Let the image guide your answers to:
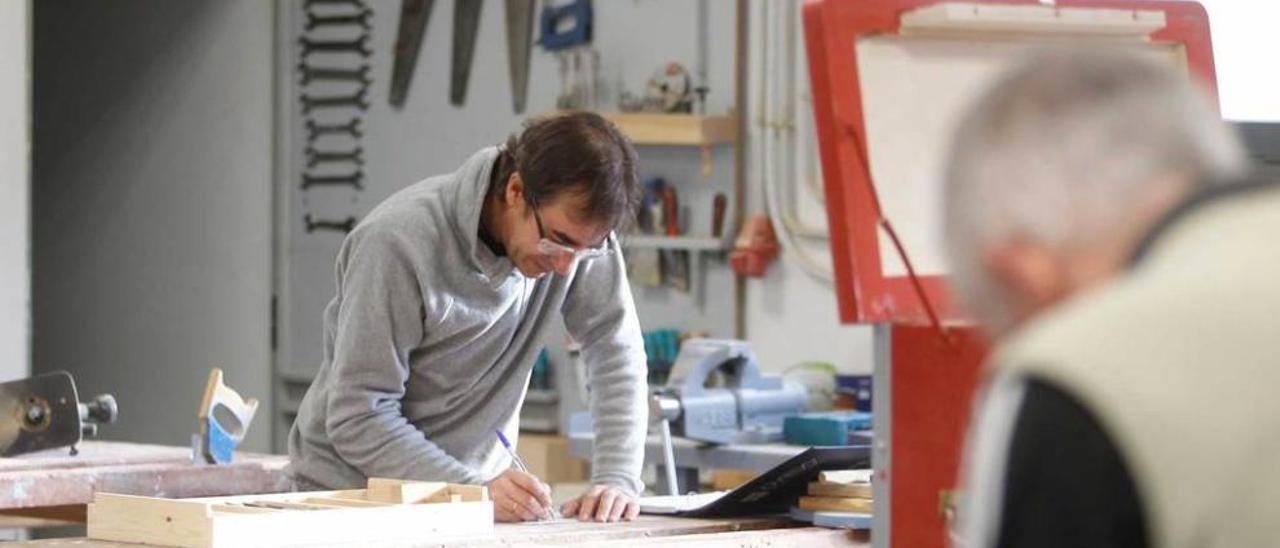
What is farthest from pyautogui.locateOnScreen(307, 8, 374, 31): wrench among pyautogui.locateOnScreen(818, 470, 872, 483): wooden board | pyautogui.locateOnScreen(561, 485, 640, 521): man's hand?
pyautogui.locateOnScreen(818, 470, 872, 483): wooden board

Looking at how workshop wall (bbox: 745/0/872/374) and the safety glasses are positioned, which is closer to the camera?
the safety glasses

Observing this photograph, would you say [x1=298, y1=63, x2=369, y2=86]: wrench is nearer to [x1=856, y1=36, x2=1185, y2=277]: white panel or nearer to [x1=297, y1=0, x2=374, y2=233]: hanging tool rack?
[x1=297, y1=0, x2=374, y2=233]: hanging tool rack

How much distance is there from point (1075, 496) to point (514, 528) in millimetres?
1776

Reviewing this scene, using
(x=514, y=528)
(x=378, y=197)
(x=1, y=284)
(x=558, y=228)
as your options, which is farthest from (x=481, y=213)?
(x=378, y=197)

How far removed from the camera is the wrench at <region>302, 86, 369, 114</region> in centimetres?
696

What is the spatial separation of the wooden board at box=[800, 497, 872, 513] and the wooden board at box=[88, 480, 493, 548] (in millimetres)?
484

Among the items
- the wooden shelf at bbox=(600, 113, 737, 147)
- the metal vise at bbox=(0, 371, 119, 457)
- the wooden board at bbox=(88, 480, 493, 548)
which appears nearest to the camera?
the wooden board at bbox=(88, 480, 493, 548)

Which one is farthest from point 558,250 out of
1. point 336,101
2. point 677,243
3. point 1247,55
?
point 336,101

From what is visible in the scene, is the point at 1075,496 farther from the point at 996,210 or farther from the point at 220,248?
the point at 220,248

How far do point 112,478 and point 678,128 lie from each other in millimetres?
2252

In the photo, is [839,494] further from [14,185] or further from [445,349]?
[14,185]

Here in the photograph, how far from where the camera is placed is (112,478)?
12.5 ft

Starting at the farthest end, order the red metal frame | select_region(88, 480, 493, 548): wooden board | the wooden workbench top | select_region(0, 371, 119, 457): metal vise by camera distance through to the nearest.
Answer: select_region(0, 371, 119, 457): metal vise, the wooden workbench top, select_region(88, 480, 493, 548): wooden board, the red metal frame

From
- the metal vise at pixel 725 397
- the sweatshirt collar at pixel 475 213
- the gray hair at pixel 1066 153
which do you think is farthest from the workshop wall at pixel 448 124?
the gray hair at pixel 1066 153
